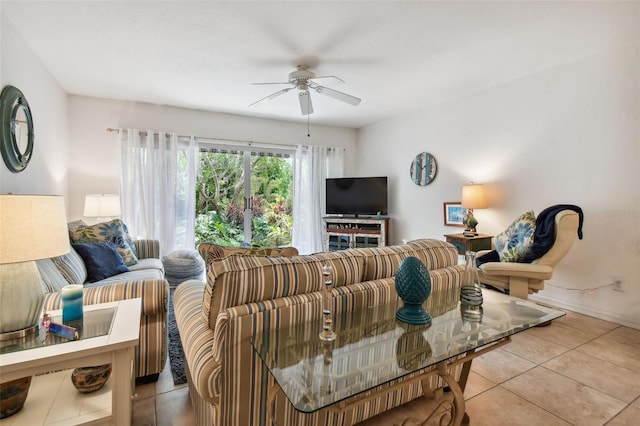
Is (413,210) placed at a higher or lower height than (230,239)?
higher

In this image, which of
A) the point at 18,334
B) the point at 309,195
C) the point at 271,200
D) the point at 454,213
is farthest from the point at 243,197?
the point at 18,334

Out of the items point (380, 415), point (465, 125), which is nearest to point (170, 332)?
point (380, 415)

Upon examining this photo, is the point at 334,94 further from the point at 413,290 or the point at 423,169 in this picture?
the point at 413,290

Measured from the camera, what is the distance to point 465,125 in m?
4.04

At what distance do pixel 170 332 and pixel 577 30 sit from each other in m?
4.17

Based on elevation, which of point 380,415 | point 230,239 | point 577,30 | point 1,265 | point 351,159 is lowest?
point 380,415

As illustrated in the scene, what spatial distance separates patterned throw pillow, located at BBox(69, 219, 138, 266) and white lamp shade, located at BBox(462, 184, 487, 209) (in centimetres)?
370

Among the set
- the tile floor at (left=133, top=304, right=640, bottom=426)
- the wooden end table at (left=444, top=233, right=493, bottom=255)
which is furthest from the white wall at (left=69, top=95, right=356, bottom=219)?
the wooden end table at (left=444, top=233, right=493, bottom=255)

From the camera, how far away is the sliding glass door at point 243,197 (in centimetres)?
479

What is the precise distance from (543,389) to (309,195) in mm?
4131

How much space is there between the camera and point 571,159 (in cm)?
305

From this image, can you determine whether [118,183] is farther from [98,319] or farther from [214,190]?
[98,319]

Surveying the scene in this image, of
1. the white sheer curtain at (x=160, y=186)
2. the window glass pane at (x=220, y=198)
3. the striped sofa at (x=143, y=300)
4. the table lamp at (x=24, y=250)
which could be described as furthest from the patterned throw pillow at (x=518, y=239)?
the white sheer curtain at (x=160, y=186)

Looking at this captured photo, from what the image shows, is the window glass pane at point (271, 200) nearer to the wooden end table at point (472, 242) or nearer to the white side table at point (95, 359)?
the wooden end table at point (472, 242)
